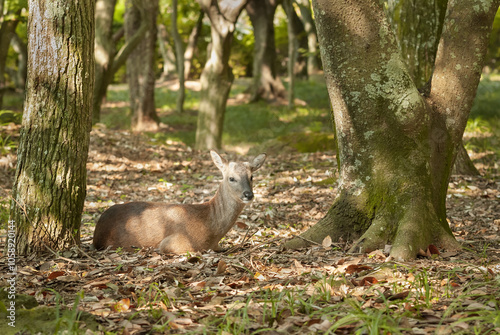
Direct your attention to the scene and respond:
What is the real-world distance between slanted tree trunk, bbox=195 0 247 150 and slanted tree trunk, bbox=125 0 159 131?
371cm

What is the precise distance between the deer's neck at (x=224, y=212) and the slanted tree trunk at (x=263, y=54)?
19017mm

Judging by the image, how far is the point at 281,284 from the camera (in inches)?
184

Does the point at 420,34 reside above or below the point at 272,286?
above

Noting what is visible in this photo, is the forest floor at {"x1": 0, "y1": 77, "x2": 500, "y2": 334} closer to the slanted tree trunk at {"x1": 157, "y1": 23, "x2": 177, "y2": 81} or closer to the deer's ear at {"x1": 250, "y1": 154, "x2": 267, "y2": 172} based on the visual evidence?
the deer's ear at {"x1": 250, "y1": 154, "x2": 267, "y2": 172}

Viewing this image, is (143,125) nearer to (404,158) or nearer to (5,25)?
(5,25)

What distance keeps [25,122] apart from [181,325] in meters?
3.14

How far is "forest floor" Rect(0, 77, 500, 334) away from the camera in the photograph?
3672 millimetres

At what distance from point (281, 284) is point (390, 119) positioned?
2.29m

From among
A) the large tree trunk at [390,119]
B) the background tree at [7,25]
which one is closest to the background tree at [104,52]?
the background tree at [7,25]

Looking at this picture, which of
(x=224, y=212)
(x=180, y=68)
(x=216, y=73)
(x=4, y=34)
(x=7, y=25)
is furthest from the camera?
(x=180, y=68)

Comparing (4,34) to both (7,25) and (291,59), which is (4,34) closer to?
(7,25)

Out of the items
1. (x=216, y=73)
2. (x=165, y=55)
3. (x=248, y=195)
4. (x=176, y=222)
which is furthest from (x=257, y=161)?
(x=165, y=55)

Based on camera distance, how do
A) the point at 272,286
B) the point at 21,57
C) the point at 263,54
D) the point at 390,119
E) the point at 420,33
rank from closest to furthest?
the point at 272,286, the point at 390,119, the point at 420,33, the point at 21,57, the point at 263,54

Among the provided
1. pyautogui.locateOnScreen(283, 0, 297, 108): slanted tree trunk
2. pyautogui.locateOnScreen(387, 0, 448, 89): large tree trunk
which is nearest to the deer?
pyautogui.locateOnScreen(387, 0, 448, 89): large tree trunk
